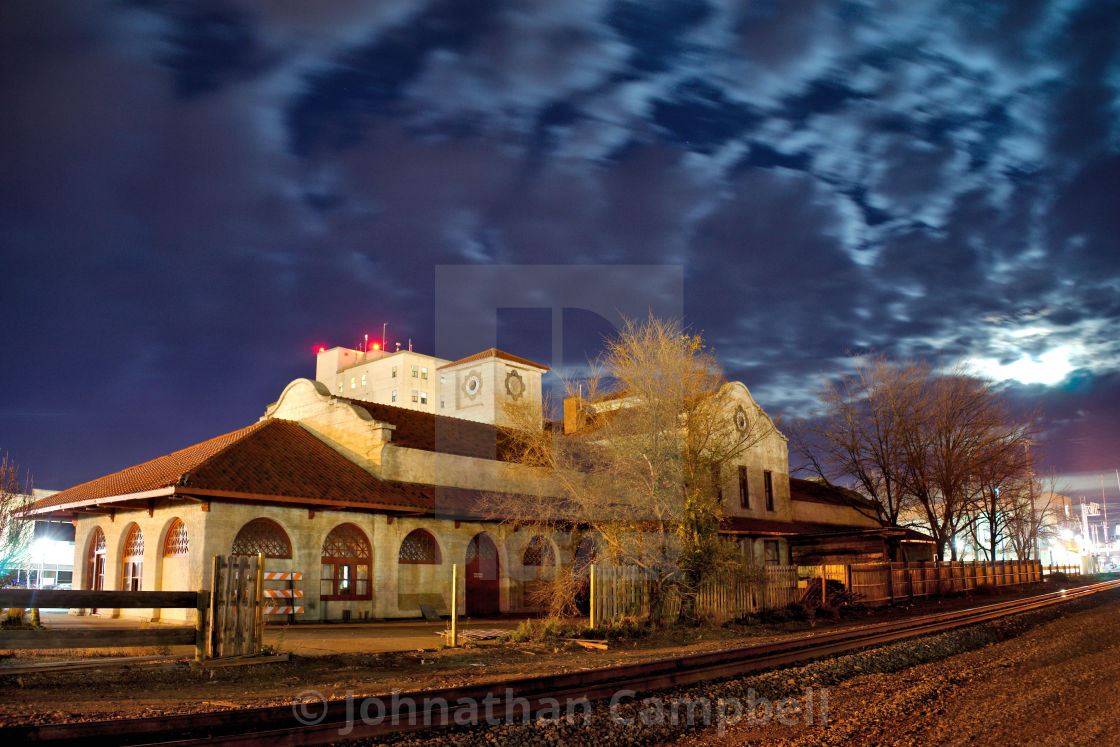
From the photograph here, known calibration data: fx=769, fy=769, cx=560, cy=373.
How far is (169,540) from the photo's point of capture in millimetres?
20484

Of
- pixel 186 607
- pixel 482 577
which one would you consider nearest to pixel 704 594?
pixel 482 577

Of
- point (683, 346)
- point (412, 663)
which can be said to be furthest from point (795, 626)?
point (412, 663)

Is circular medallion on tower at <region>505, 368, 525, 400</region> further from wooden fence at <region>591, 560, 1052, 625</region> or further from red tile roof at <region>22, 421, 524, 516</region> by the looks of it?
wooden fence at <region>591, 560, 1052, 625</region>

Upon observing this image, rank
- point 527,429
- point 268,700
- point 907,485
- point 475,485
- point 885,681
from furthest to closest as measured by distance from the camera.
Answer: point 907,485 < point 475,485 < point 527,429 < point 885,681 < point 268,700

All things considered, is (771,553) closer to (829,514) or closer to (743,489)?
(743,489)

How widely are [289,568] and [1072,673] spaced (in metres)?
17.3

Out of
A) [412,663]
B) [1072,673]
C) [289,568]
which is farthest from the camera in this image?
[289,568]

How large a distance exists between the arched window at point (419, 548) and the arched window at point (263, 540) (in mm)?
3850

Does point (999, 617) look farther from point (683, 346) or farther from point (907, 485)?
point (907, 485)

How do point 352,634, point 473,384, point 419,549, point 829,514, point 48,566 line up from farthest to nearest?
point 48,566
point 473,384
point 829,514
point 419,549
point 352,634

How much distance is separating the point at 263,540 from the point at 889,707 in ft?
53.7

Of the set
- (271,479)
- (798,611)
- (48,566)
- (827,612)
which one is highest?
(271,479)

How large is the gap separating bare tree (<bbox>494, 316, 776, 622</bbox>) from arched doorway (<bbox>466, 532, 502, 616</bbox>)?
5695mm

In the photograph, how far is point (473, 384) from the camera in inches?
2009
